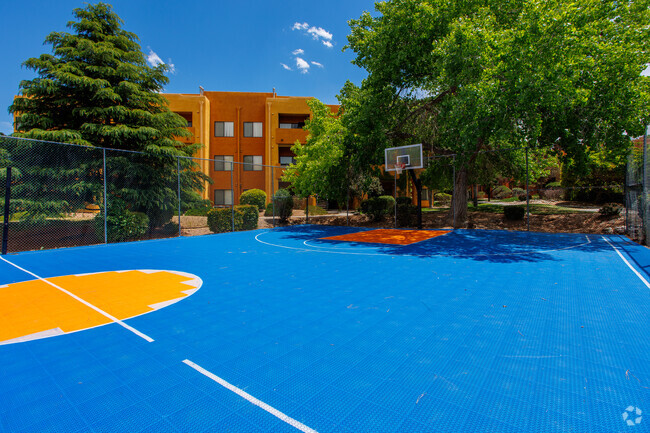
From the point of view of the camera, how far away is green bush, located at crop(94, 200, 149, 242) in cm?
1105

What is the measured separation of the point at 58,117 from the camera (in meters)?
12.1

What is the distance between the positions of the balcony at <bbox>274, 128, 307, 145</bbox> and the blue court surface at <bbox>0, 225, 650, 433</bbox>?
2160cm

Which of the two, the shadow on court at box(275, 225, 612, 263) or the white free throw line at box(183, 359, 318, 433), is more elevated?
the shadow on court at box(275, 225, 612, 263)

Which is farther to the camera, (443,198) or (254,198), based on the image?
(443,198)

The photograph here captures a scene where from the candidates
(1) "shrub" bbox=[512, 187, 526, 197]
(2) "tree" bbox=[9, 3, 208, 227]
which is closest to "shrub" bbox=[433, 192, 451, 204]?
(1) "shrub" bbox=[512, 187, 526, 197]

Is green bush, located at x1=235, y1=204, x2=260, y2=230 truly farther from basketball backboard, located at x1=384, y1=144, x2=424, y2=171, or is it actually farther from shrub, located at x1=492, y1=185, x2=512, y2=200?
shrub, located at x1=492, y1=185, x2=512, y2=200

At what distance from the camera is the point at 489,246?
9.53 metres

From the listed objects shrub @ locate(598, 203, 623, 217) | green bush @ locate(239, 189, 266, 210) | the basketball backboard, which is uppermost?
the basketball backboard

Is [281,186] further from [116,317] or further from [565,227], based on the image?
[116,317]

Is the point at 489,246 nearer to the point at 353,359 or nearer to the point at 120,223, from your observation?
the point at 353,359

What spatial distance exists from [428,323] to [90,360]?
326 centimetres

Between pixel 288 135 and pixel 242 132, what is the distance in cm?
411

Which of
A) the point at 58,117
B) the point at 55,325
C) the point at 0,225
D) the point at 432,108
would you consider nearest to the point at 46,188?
the point at 0,225

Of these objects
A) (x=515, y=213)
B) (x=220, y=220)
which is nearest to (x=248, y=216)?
(x=220, y=220)
